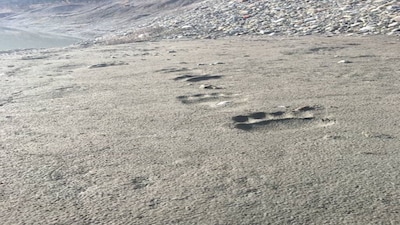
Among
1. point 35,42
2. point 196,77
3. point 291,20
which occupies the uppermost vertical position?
point 196,77

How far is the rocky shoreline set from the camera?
8.69 meters

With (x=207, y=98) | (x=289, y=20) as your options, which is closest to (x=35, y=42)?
(x=289, y=20)

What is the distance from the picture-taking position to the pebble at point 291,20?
8680 mm

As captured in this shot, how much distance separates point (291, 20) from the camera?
10250mm

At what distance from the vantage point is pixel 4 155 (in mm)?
2525

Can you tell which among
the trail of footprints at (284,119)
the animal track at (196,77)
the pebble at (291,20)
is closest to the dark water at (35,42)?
the pebble at (291,20)

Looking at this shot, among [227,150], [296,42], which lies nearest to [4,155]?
[227,150]

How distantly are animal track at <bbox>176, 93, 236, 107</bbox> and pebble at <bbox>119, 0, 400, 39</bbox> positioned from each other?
493 centimetres

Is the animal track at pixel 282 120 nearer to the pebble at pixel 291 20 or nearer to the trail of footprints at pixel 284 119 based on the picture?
the trail of footprints at pixel 284 119

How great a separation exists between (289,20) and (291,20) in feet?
0.16

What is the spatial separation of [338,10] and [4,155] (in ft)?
29.4

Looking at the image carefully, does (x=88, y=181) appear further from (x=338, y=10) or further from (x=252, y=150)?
(x=338, y=10)

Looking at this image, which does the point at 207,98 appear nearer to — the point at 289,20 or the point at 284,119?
the point at 284,119

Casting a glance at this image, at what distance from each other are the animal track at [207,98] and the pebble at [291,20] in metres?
4.93
